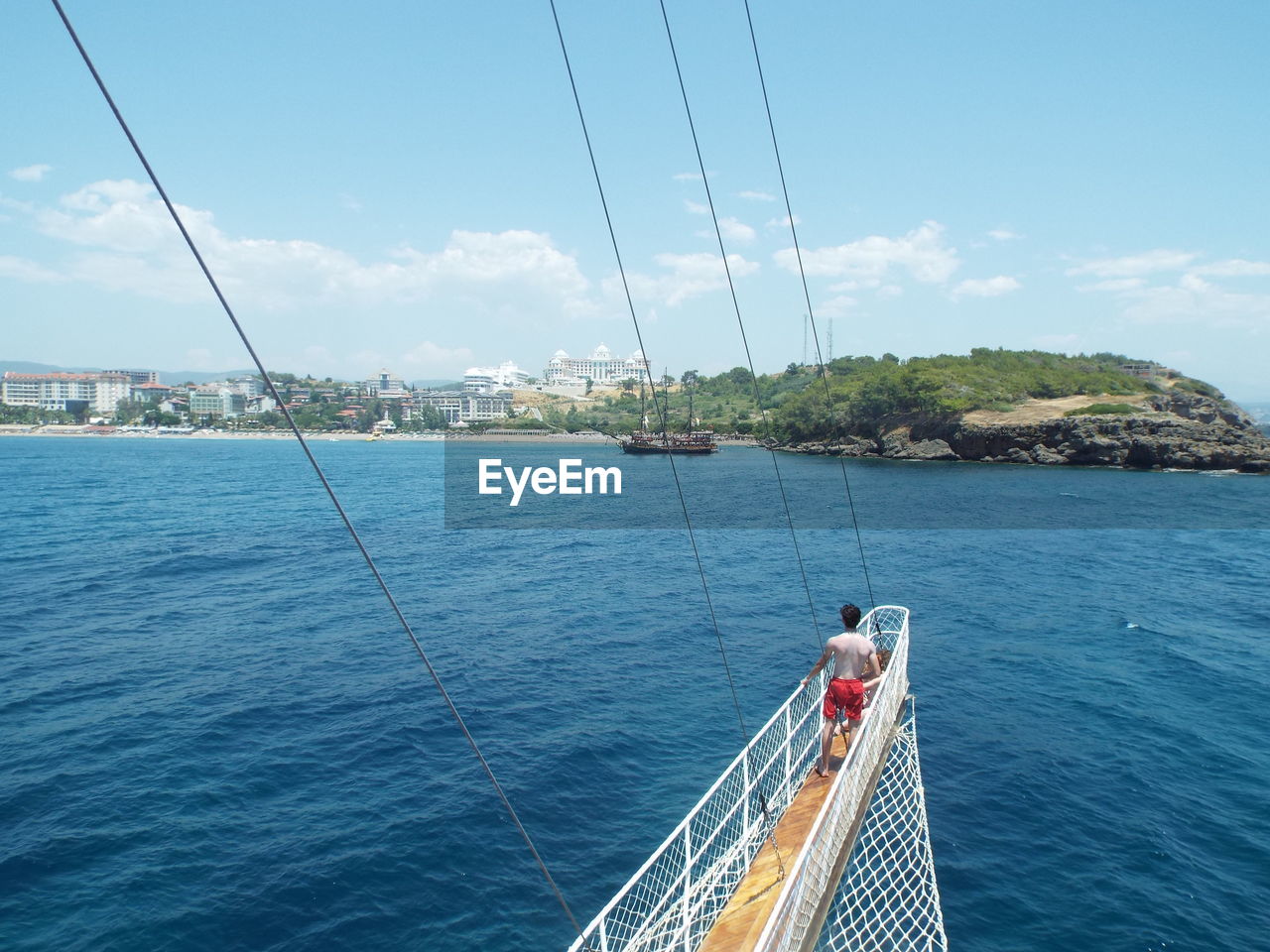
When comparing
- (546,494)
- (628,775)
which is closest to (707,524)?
(546,494)

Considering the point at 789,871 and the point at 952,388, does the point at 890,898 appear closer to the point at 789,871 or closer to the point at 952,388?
the point at 789,871

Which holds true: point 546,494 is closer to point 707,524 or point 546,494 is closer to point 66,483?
point 707,524

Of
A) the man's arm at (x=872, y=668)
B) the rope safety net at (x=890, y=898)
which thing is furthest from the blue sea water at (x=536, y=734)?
the man's arm at (x=872, y=668)

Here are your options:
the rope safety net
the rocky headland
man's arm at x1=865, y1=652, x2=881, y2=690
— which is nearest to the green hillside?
the rocky headland

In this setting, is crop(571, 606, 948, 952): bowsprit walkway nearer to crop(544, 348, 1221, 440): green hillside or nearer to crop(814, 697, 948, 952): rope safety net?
crop(814, 697, 948, 952): rope safety net

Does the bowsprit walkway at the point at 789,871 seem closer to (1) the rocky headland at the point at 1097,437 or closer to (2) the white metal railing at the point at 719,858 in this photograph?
(2) the white metal railing at the point at 719,858
